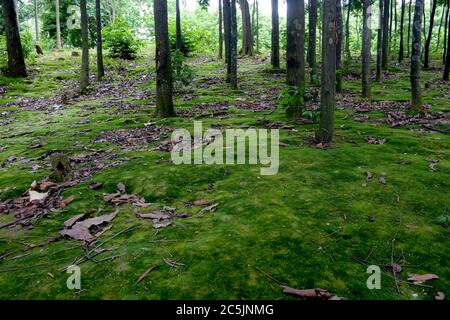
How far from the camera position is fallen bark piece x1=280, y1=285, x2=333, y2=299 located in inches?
108

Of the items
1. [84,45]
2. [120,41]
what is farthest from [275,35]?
[120,41]

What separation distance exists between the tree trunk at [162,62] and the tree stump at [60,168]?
13.8 ft

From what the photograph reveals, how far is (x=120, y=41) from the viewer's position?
2391 centimetres

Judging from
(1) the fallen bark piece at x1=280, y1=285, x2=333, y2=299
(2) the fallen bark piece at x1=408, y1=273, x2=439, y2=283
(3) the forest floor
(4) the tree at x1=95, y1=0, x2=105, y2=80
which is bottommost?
(2) the fallen bark piece at x1=408, y1=273, x2=439, y2=283

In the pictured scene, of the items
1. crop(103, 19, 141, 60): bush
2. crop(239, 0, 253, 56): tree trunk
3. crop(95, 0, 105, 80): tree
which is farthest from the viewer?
crop(239, 0, 253, 56): tree trunk

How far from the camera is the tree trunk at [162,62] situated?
8.90m

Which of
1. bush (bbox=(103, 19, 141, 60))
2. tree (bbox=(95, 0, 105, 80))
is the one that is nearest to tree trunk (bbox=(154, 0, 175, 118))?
tree (bbox=(95, 0, 105, 80))

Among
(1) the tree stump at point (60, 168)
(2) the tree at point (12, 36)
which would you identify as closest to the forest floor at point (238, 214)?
(1) the tree stump at point (60, 168)

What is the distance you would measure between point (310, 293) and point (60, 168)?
4.34 m

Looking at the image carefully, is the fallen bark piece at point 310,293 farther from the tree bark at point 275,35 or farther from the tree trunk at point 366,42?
the tree bark at point 275,35

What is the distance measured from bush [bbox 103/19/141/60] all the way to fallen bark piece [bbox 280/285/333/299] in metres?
23.6

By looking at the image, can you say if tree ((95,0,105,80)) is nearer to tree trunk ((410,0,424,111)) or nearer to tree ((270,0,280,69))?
tree ((270,0,280,69))

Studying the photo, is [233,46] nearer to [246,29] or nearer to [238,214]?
Result: [238,214]
